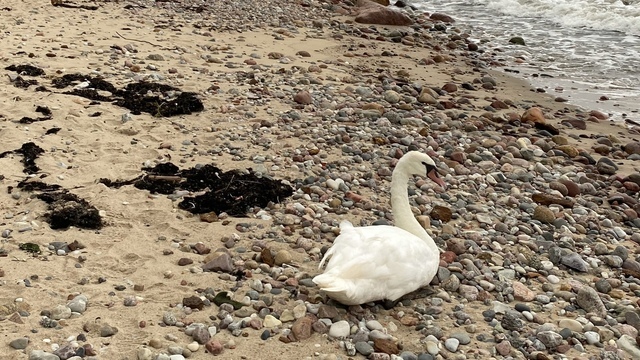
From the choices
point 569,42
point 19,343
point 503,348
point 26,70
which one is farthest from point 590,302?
point 569,42

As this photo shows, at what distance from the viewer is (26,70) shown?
8.75 m

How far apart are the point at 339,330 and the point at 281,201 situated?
209 cm

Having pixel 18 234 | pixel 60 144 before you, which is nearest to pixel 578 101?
pixel 60 144

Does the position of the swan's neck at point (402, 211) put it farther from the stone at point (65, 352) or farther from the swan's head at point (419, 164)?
the stone at point (65, 352)

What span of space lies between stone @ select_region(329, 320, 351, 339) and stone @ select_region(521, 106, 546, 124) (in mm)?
5898

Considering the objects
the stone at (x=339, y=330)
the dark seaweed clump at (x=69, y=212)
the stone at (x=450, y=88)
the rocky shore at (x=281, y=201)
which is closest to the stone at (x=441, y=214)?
the rocky shore at (x=281, y=201)

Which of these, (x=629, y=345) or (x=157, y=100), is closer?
(x=629, y=345)

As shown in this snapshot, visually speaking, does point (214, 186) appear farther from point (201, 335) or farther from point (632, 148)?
point (632, 148)

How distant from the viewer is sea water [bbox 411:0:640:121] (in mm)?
11391

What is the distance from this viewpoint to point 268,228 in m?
5.83

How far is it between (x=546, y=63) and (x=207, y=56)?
671 cm

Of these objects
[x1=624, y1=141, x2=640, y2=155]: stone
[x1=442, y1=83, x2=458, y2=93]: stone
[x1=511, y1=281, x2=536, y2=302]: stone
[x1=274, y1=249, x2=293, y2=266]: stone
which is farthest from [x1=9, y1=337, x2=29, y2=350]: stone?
[x1=442, y1=83, x2=458, y2=93]: stone

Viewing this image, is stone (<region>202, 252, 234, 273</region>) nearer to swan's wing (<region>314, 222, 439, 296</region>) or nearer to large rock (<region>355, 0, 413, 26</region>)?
swan's wing (<region>314, 222, 439, 296</region>)

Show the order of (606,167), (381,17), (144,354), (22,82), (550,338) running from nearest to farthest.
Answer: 1. (144,354)
2. (550,338)
3. (606,167)
4. (22,82)
5. (381,17)
